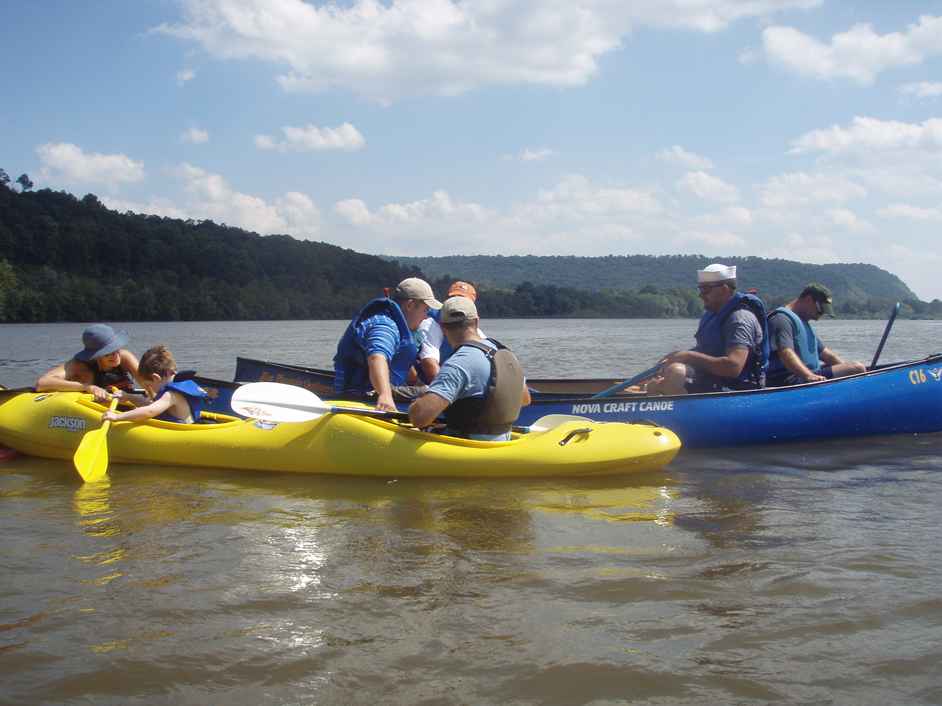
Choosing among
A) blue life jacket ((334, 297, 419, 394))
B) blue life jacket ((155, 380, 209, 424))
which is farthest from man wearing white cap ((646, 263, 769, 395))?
blue life jacket ((155, 380, 209, 424))

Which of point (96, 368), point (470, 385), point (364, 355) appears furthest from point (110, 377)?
point (470, 385)

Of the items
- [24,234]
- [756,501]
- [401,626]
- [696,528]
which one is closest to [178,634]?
[401,626]

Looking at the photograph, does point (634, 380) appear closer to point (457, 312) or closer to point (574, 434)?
point (574, 434)

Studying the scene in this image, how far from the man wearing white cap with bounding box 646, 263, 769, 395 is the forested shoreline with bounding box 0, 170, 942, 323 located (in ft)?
190

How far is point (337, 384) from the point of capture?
751 cm

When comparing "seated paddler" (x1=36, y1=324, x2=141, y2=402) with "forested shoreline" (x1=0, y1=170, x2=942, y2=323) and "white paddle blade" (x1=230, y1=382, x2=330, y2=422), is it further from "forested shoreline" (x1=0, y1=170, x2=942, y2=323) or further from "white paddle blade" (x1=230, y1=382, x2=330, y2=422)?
"forested shoreline" (x1=0, y1=170, x2=942, y2=323)

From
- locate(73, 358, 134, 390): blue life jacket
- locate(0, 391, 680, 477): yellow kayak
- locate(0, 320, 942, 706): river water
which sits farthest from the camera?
locate(73, 358, 134, 390): blue life jacket

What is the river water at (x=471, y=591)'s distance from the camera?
3035mm

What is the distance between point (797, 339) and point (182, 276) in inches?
2683

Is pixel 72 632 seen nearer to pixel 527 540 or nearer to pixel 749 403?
pixel 527 540

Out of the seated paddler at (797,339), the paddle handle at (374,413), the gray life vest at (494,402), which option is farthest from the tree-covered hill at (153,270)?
the gray life vest at (494,402)

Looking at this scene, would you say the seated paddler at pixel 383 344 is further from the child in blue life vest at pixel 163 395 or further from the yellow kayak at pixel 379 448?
the child in blue life vest at pixel 163 395

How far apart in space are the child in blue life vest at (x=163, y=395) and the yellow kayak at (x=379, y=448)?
0.34 ft

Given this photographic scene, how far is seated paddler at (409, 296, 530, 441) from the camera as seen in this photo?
557cm
